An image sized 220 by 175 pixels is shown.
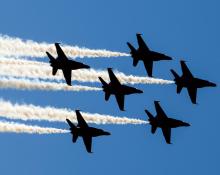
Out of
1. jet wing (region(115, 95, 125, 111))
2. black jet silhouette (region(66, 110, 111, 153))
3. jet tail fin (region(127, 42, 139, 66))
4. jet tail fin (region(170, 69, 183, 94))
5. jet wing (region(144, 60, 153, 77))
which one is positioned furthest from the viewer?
jet wing (region(144, 60, 153, 77))

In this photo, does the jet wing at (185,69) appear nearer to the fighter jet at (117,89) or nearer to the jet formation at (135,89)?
the jet formation at (135,89)

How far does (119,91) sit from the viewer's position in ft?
191

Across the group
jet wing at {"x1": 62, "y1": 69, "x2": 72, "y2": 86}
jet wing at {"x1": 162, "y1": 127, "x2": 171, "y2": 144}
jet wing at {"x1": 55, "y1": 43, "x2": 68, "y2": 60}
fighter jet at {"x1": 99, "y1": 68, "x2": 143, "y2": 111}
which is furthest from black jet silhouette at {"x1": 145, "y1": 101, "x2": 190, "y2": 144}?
jet wing at {"x1": 55, "y1": 43, "x2": 68, "y2": 60}

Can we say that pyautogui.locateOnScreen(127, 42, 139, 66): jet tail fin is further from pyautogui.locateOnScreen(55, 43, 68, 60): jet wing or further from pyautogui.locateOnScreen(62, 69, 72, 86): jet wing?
pyautogui.locateOnScreen(55, 43, 68, 60): jet wing

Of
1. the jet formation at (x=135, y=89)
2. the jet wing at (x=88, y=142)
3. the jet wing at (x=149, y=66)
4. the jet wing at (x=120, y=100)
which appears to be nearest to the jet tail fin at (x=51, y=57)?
the jet formation at (x=135, y=89)

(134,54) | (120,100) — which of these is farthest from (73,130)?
(134,54)

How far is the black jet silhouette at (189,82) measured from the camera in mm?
59406

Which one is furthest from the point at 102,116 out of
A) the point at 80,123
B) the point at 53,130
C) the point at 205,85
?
the point at 205,85

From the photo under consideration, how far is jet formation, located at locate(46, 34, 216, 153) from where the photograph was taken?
180ft

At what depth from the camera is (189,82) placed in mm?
60469

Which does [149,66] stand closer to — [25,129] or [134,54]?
[134,54]

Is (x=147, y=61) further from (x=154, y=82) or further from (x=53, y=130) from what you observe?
(x=53, y=130)

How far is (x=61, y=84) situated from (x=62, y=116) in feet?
12.0

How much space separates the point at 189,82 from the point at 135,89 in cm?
675
